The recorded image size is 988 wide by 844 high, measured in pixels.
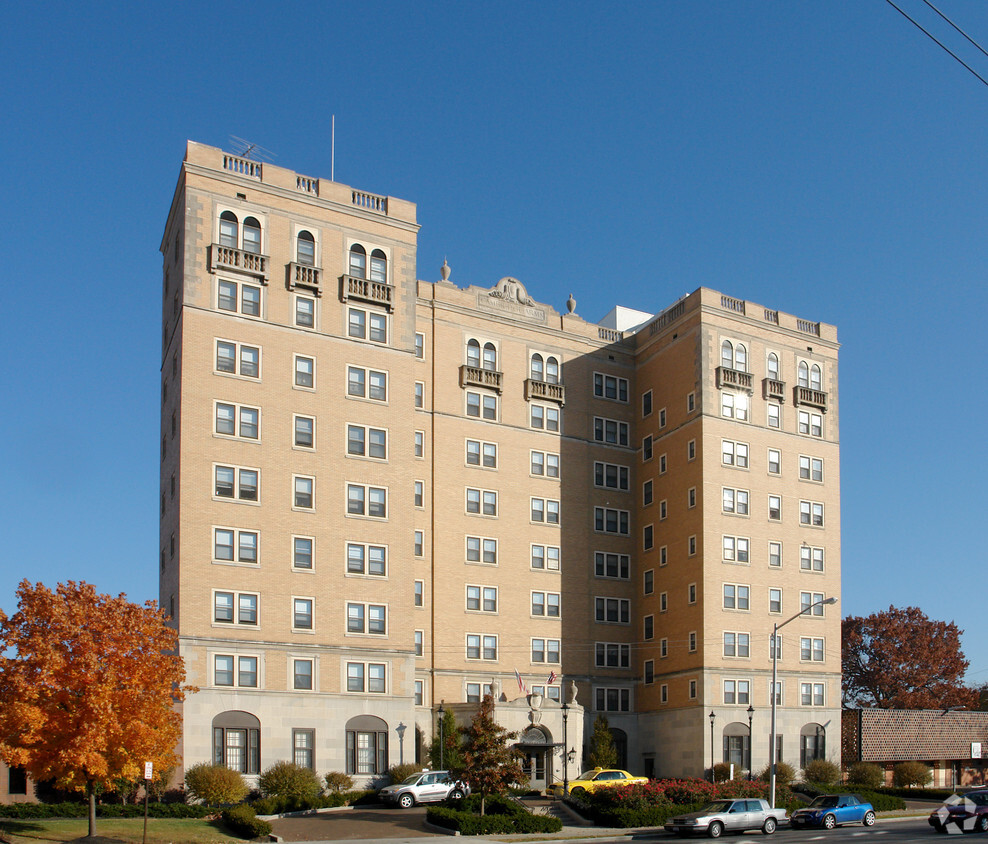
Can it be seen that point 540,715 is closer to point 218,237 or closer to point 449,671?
point 449,671

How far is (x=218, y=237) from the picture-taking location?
60.5m

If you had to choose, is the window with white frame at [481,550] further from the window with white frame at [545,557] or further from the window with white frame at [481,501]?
the window with white frame at [545,557]

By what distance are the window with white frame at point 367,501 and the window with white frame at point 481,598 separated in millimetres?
9674

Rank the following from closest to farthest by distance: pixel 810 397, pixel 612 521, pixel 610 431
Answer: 1. pixel 612 521
2. pixel 810 397
3. pixel 610 431

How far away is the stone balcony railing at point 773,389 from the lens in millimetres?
75250

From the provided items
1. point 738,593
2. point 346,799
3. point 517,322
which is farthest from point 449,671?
point 517,322

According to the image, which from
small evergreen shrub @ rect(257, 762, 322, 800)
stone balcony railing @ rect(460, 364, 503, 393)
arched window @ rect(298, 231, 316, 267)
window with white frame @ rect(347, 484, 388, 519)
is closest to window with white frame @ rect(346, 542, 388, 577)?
window with white frame @ rect(347, 484, 388, 519)

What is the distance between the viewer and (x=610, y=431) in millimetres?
78250

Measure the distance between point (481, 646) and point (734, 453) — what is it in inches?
795

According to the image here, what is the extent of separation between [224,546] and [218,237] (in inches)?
647

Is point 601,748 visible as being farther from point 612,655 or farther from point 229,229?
point 229,229

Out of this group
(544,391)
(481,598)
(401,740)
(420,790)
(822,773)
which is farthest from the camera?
(544,391)

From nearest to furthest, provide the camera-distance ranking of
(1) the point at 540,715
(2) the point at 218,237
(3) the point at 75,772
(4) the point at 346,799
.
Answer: (3) the point at 75,772
(4) the point at 346,799
(2) the point at 218,237
(1) the point at 540,715

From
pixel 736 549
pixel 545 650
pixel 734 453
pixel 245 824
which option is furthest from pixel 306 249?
pixel 736 549
